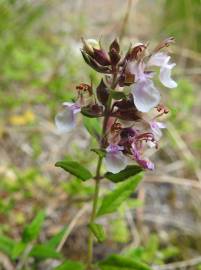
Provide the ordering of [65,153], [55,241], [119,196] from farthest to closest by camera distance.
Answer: [65,153], [55,241], [119,196]

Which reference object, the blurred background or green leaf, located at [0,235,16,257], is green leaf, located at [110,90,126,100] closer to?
the blurred background

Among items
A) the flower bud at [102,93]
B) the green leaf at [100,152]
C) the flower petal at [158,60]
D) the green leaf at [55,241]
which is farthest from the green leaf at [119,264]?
the flower petal at [158,60]

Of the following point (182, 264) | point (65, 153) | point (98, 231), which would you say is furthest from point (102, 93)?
point (65, 153)

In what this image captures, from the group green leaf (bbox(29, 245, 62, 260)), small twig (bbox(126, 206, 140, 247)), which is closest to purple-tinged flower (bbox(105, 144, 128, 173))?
green leaf (bbox(29, 245, 62, 260))

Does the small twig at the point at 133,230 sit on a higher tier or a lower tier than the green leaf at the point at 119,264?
lower

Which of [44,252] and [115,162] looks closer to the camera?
[115,162]

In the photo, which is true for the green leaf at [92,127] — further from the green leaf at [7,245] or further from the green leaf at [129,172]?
the green leaf at [7,245]

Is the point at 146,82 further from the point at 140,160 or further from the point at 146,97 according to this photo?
the point at 140,160
